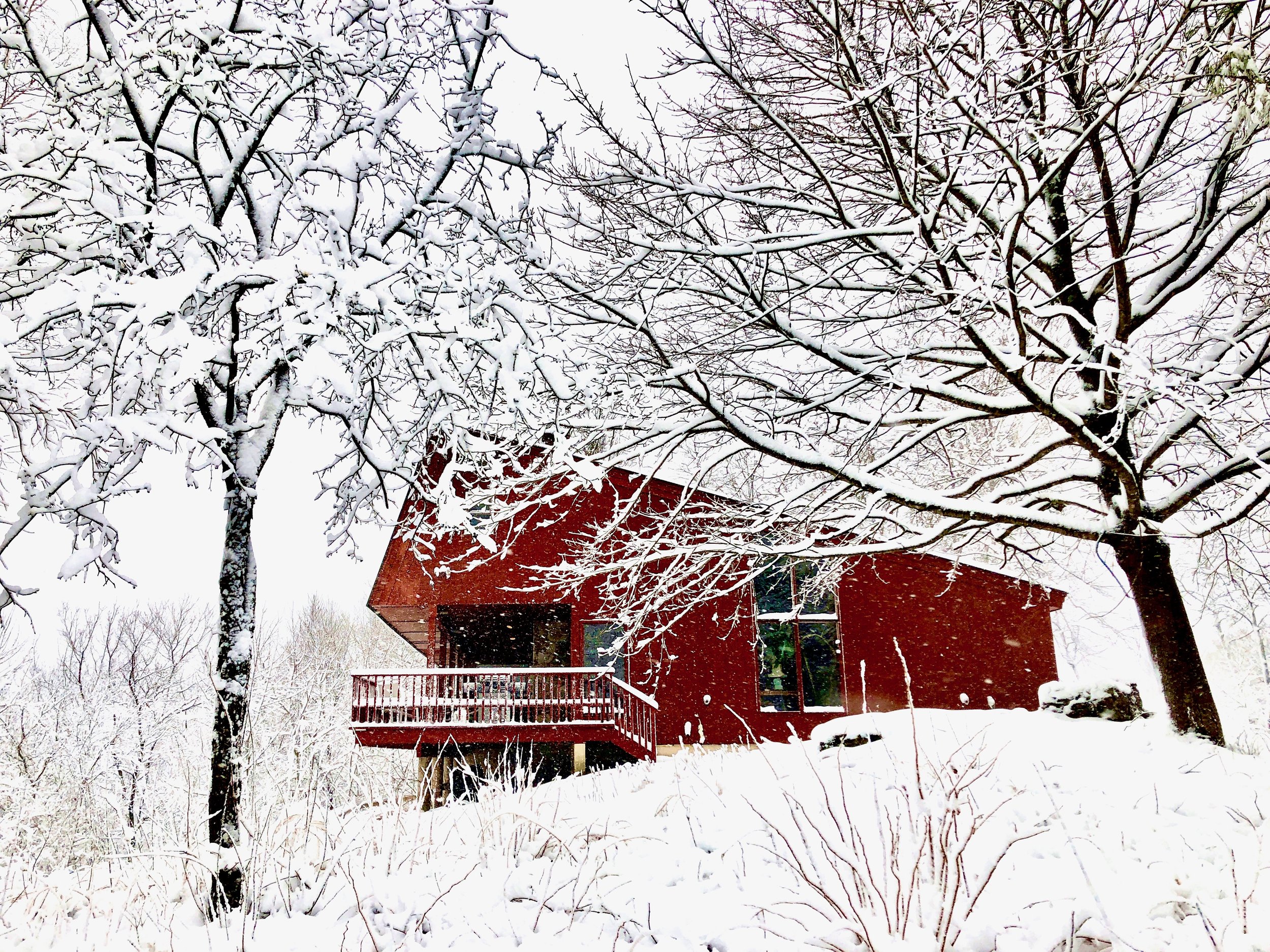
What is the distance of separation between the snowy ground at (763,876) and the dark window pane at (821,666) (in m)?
8.92

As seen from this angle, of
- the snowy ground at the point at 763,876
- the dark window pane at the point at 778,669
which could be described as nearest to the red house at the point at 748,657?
the dark window pane at the point at 778,669

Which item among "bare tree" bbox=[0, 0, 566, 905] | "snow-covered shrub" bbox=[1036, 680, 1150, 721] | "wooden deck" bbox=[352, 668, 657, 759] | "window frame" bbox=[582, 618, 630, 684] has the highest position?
"bare tree" bbox=[0, 0, 566, 905]

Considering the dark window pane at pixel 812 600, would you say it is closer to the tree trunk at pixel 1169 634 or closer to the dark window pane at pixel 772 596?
the dark window pane at pixel 772 596

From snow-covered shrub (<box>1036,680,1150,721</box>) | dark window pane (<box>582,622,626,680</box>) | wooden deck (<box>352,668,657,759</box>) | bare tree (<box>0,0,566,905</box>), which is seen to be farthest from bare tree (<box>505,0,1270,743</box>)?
dark window pane (<box>582,622,626,680</box>)

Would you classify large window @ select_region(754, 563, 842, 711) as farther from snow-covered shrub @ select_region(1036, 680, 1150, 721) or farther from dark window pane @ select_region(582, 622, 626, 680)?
snow-covered shrub @ select_region(1036, 680, 1150, 721)

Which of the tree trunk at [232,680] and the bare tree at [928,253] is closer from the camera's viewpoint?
the tree trunk at [232,680]

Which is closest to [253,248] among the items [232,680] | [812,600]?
[232,680]

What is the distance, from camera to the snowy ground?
2.77 meters

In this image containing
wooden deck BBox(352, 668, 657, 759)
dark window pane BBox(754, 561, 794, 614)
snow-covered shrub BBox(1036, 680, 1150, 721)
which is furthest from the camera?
dark window pane BBox(754, 561, 794, 614)

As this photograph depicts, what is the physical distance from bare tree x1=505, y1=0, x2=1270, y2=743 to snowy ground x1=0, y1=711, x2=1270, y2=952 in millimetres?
2164

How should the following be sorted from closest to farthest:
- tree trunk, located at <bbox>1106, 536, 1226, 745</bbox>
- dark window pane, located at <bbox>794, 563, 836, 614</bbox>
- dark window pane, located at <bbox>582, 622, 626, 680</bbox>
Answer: tree trunk, located at <bbox>1106, 536, 1226, 745</bbox> → dark window pane, located at <bbox>794, 563, 836, 614</bbox> → dark window pane, located at <bbox>582, 622, 626, 680</bbox>

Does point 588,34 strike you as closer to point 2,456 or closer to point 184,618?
point 2,456

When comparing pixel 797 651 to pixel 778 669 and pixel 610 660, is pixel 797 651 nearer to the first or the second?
pixel 778 669

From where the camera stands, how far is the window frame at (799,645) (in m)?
13.7
